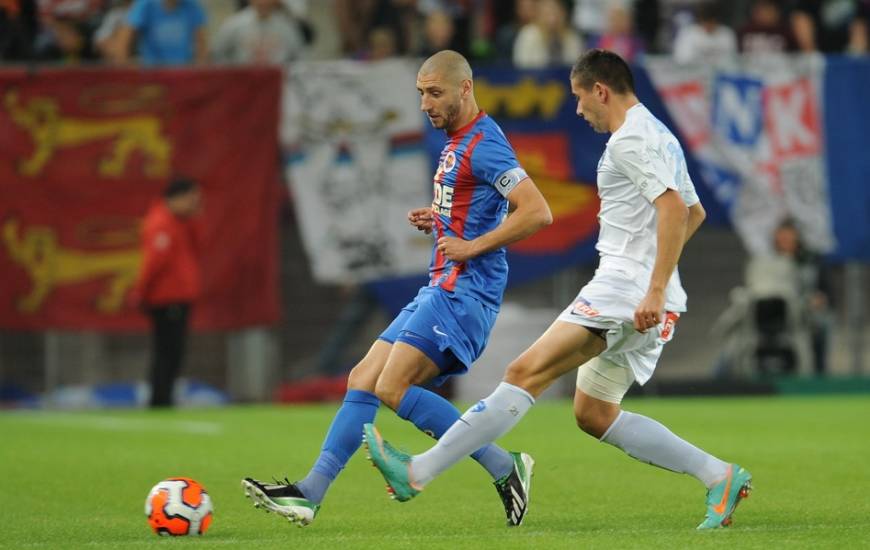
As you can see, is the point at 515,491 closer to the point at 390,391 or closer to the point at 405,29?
the point at 390,391

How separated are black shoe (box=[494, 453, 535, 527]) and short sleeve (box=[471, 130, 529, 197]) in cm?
131

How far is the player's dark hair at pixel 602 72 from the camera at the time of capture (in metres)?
7.77

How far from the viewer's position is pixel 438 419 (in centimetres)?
798

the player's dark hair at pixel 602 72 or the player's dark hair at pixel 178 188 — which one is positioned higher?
the player's dark hair at pixel 602 72

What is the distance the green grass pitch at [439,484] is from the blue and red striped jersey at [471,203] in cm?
115

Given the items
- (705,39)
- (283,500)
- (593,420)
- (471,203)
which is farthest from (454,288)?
(705,39)

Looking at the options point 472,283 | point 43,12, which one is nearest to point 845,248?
point 43,12

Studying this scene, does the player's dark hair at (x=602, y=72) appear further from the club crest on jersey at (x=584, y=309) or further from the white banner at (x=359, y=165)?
the white banner at (x=359, y=165)

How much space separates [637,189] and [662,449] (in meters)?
1.20

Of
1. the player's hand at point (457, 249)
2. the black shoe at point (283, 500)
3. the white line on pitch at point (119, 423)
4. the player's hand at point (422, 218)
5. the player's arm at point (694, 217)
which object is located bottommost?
the white line on pitch at point (119, 423)

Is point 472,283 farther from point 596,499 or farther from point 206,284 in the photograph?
point 206,284

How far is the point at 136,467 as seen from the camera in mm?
11570

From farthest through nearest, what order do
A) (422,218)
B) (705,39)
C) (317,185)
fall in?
(705,39) < (317,185) < (422,218)

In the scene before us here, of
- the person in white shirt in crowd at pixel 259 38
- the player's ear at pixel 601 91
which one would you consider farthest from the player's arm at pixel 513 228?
the person in white shirt in crowd at pixel 259 38
